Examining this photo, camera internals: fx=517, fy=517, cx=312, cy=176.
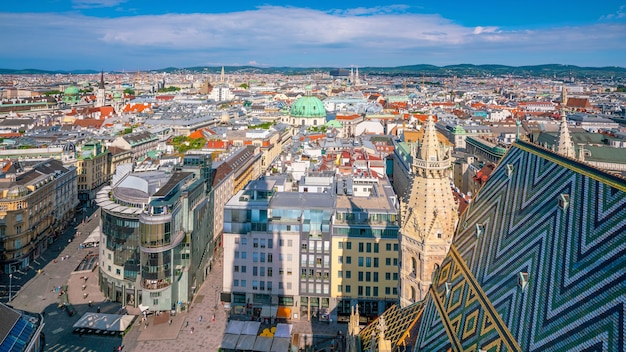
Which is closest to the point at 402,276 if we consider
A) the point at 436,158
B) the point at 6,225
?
the point at 436,158

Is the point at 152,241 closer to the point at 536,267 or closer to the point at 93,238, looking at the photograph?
the point at 93,238

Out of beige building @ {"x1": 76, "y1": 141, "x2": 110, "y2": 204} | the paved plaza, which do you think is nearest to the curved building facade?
the paved plaza

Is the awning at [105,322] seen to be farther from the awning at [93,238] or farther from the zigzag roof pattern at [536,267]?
the zigzag roof pattern at [536,267]

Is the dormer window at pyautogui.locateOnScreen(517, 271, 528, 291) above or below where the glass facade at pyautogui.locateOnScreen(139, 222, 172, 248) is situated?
above

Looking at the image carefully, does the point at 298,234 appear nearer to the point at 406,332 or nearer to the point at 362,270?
the point at 362,270

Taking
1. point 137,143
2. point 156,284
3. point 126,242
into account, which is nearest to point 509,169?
point 156,284

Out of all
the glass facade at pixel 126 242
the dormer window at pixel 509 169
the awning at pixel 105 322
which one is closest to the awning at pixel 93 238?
the glass facade at pixel 126 242

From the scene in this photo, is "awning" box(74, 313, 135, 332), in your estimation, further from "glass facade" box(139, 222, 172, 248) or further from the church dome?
the church dome
